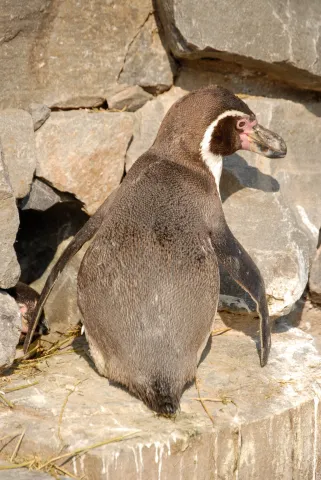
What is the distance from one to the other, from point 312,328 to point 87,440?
2071 millimetres

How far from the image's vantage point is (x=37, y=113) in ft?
14.8

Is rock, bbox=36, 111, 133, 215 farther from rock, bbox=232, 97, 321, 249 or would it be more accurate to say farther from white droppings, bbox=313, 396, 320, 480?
white droppings, bbox=313, 396, 320, 480

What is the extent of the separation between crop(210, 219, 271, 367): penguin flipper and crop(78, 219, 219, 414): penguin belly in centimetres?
10

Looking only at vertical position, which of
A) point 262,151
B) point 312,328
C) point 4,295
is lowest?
point 312,328

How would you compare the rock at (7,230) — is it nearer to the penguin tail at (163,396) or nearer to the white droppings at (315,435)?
the penguin tail at (163,396)

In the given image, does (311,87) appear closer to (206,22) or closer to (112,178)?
(206,22)

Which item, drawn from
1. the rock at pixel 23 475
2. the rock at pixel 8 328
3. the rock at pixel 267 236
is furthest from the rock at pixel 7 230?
the rock at pixel 267 236

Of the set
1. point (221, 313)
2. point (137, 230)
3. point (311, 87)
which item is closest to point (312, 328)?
point (221, 313)

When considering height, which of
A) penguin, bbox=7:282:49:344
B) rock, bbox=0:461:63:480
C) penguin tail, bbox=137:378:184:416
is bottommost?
penguin, bbox=7:282:49:344

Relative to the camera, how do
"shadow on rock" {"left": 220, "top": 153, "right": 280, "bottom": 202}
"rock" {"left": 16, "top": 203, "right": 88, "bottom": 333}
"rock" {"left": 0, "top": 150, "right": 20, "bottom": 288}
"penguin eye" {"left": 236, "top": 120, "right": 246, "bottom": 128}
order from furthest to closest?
"rock" {"left": 16, "top": 203, "right": 88, "bottom": 333}, "shadow on rock" {"left": 220, "top": 153, "right": 280, "bottom": 202}, "penguin eye" {"left": 236, "top": 120, "right": 246, "bottom": 128}, "rock" {"left": 0, "top": 150, "right": 20, "bottom": 288}

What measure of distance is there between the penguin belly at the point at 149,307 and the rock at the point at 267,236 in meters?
0.63

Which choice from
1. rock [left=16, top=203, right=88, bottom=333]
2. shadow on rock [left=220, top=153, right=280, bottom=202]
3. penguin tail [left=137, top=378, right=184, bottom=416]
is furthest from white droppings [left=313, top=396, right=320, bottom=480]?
rock [left=16, top=203, right=88, bottom=333]

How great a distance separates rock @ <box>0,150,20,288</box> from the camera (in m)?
3.86

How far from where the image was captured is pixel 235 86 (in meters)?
4.94
